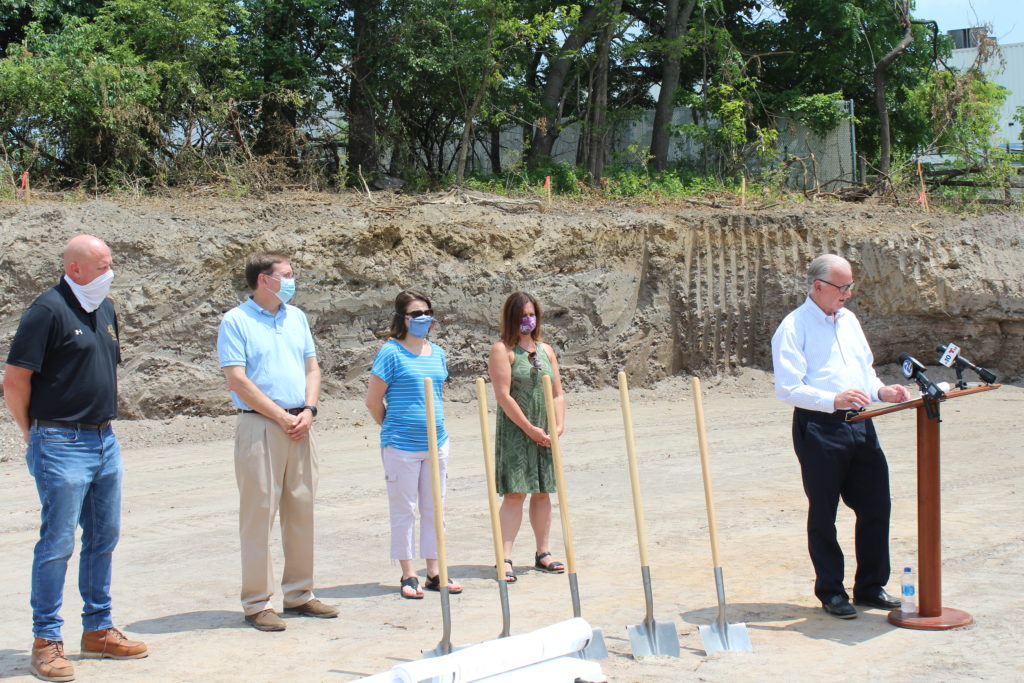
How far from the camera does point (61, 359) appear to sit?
4652 mm

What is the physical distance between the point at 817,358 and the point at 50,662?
409 centimetres

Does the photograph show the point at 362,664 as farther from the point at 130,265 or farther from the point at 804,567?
the point at 130,265

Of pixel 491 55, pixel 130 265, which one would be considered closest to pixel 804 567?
pixel 130 265

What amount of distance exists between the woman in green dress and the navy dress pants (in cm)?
158

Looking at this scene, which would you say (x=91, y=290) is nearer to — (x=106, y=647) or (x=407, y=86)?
(x=106, y=647)

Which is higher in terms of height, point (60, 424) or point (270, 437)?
point (60, 424)

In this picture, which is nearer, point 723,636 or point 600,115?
point 723,636

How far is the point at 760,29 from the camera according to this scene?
22.6 m

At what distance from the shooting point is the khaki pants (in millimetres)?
5246

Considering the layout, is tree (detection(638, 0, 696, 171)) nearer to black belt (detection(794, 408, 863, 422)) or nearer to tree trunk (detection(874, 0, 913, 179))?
tree trunk (detection(874, 0, 913, 179))

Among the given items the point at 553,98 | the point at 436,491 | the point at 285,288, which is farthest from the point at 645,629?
the point at 553,98

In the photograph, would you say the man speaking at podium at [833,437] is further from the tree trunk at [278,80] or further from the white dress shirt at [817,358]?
the tree trunk at [278,80]

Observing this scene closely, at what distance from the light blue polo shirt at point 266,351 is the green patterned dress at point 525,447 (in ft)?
4.61

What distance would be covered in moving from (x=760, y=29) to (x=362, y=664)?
68.7 ft
